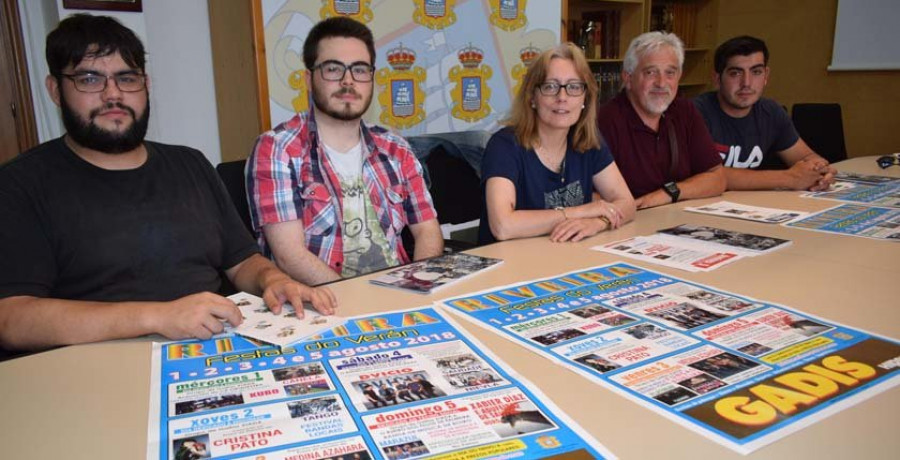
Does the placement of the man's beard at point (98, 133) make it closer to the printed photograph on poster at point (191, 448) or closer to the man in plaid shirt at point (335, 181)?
the man in plaid shirt at point (335, 181)

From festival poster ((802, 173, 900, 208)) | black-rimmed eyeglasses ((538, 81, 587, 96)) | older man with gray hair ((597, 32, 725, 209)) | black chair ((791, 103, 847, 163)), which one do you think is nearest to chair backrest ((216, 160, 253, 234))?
black-rimmed eyeglasses ((538, 81, 587, 96))

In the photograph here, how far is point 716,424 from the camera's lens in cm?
83

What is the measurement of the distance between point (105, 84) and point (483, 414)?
1.22 meters

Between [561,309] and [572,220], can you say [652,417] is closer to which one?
[561,309]

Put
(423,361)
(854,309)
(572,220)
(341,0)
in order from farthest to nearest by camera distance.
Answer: (341,0) < (572,220) < (854,309) < (423,361)

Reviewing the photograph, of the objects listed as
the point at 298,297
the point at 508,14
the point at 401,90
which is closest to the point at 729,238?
the point at 298,297

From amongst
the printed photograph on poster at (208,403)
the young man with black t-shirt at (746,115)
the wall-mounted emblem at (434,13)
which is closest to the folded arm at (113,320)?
the printed photograph on poster at (208,403)

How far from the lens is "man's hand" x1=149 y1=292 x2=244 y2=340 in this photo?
1.11m

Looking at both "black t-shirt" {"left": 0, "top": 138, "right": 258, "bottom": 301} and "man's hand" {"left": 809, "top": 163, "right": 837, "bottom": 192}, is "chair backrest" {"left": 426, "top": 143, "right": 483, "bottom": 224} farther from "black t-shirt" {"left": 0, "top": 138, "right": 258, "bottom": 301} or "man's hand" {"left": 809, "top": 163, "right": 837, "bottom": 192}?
"man's hand" {"left": 809, "top": 163, "right": 837, "bottom": 192}

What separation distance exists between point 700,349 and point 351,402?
58 centimetres

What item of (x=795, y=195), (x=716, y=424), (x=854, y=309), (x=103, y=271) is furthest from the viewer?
(x=795, y=195)

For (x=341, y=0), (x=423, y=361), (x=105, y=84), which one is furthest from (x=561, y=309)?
(x=341, y=0)

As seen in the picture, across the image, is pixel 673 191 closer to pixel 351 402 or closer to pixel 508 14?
pixel 508 14

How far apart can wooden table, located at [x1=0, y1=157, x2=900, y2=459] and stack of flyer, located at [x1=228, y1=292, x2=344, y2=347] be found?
0.24 feet
